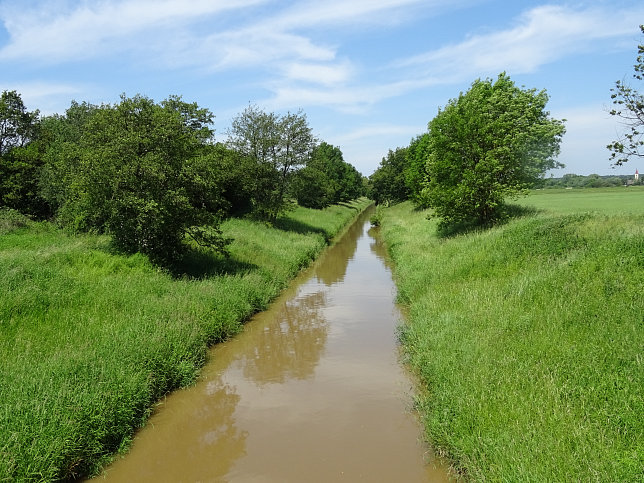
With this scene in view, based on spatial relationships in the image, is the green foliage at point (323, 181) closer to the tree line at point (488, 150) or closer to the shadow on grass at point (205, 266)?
the tree line at point (488, 150)

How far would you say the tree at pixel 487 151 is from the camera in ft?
80.4

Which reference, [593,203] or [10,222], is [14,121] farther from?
[593,203]

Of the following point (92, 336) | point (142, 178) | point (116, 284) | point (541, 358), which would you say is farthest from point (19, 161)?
point (541, 358)

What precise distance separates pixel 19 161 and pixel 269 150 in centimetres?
1830

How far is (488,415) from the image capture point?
6.61m

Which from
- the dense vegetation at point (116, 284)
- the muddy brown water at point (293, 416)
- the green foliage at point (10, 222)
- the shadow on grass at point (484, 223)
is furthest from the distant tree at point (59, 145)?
the shadow on grass at point (484, 223)

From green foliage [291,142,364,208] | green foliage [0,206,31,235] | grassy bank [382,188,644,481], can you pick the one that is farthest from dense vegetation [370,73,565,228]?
green foliage [0,206,31,235]

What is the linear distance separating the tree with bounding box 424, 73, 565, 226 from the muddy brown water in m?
12.8

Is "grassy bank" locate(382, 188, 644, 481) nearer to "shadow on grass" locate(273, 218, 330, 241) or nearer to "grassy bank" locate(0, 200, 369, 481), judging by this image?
"grassy bank" locate(0, 200, 369, 481)

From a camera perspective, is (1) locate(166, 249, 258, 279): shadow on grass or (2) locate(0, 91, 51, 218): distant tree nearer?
(1) locate(166, 249, 258, 279): shadow on grass

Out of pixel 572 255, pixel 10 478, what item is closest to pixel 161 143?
pixel 10 478

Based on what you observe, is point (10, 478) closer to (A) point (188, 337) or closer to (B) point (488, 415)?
(A) point (188, 337)

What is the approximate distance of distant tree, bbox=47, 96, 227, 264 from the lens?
15.5m

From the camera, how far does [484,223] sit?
26594 mm
